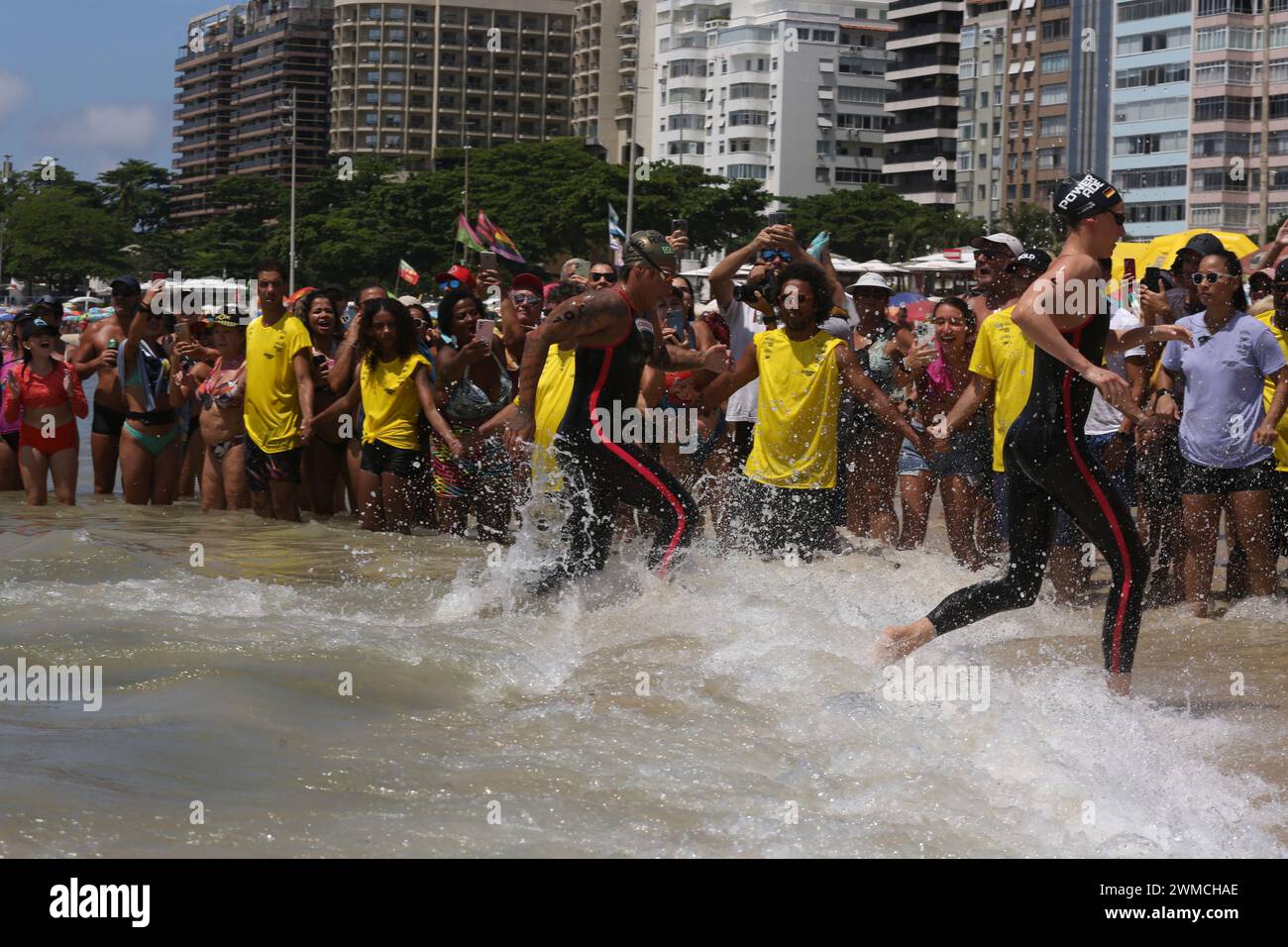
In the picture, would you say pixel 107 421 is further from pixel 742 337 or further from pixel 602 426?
pixel 602 426

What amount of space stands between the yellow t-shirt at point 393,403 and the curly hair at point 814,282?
3.39 metres

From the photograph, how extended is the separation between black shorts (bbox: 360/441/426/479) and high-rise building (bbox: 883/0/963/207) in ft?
356

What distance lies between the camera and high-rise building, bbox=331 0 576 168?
162 m

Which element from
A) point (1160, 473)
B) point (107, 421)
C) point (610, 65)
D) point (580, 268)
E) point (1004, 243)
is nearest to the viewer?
point (1004, 243)

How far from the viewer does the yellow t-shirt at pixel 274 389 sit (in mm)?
11047

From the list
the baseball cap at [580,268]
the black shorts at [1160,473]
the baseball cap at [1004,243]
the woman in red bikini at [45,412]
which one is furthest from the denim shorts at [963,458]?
the woman in red bikini at [45,412]

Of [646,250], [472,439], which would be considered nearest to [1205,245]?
[646,250]

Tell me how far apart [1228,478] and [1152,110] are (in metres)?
90.7

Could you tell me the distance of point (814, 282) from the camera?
25.7 feet

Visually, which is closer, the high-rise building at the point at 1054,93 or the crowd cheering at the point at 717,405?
the crowd cheering at the point at 717,405

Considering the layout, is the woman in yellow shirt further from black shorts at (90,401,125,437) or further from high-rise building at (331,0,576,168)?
high-rise building at (331,0,576,168)

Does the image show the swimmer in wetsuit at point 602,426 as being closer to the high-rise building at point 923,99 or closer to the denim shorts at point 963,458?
the denim shorts at point 963,458
